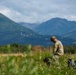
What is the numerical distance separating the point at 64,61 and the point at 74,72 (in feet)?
14.0

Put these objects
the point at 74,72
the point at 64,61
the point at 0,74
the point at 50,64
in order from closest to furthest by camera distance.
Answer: the point at 0,74 → the point at 74,72 → the point at 50,64 → the point at 64,61

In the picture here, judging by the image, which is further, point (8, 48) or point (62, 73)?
point (62, 73)

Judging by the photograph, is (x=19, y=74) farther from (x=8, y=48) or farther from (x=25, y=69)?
(x=8, y=48)

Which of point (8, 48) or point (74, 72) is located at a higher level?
point (8, 48)

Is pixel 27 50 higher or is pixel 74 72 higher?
pixel 27 50

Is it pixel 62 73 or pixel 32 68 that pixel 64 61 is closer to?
pixel 62 73

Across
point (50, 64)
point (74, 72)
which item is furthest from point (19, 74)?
point (50, 64)

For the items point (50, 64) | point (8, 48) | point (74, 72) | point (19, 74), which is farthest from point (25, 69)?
point (50, 64)

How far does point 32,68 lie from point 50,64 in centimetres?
1244

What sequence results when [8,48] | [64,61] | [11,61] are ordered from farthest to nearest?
[64,61]
[8,48]
[11,61]

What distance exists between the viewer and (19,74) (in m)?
3.26

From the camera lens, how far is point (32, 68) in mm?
3357

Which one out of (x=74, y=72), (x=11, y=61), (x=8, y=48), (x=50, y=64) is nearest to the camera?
(x=11, y=61)

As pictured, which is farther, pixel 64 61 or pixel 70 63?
pixel 64 61
